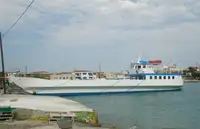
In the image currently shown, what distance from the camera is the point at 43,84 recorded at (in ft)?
179

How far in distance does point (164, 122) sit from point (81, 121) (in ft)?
25.0

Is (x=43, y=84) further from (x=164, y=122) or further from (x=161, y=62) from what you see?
(x=164, y=122)

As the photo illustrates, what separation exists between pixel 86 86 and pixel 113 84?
187 inches

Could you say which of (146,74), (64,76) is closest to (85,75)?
(146,74)

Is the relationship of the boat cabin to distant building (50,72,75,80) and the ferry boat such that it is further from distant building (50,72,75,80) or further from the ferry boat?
distant building (50,72,75,80)

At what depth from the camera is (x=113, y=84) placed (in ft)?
187

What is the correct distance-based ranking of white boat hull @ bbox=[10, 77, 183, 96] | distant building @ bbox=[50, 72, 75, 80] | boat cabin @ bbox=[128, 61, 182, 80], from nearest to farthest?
white boat hull @ bbox=[10, 77, 183, 96], boat cabin @ bbox=[128, 61, 182, 80], distant building @ bbox=[50, 72, 75, 80]

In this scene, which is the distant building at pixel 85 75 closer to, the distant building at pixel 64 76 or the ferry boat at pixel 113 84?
the distant building at pixel 64 76

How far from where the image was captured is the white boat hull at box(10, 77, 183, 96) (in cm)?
5438

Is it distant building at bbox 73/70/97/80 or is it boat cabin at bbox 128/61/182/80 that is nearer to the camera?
boat cabin at bbox 128/61/182/80

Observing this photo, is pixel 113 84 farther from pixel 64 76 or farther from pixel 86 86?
pixel 64 76

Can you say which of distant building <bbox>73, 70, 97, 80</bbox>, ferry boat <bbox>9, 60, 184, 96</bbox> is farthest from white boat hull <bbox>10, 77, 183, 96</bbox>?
distant building <bbox>73, 70, 97, 80</bbox>

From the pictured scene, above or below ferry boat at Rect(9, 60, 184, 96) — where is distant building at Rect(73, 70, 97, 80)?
above

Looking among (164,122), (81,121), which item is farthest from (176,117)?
(81,121)
